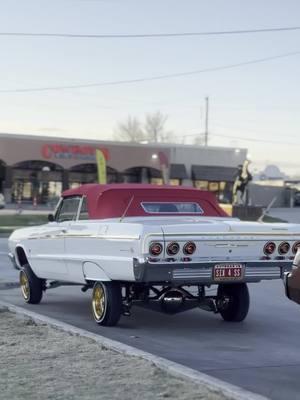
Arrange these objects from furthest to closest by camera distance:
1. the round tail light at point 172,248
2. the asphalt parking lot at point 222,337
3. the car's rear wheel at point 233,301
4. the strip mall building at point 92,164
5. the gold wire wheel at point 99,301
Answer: the strip mall building at point 92,164, the car's rear wheel at point 233,301, the gold wire wheel at point 99,301, the round tail light at point 172,248, the asphalt parking lot at point 222,337

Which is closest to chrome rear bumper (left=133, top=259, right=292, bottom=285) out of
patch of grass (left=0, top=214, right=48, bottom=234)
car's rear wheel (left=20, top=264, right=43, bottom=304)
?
car's rear wheel (left=20, top=264, right=43, bottom=304)

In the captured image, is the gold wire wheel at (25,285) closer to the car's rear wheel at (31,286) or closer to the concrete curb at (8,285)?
the car's rear wheel at (31,286)

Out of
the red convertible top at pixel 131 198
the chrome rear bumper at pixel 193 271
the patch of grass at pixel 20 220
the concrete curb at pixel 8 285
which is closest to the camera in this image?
the chrome rear bumper at pixel 193 271

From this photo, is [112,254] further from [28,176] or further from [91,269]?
[28,176]

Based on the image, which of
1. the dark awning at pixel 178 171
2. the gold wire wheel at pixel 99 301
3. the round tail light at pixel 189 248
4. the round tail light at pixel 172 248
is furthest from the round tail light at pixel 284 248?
the dark awning at pixel 178 171

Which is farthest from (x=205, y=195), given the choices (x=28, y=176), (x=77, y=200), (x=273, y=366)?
(x=28, y=176)

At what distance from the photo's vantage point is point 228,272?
8.66 m

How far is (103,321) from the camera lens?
360 inches

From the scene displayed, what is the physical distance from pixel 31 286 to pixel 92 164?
4966cm

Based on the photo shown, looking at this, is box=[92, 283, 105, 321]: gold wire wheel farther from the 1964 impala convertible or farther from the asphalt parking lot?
the asphalt parking lot

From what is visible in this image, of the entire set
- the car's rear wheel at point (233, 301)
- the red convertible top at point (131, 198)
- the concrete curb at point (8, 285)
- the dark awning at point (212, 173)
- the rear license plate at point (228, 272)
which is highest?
the dark awning at point (212, 173)

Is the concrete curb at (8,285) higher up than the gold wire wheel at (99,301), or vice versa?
the gold wire wheel at (99,301)

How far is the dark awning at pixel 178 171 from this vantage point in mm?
62406

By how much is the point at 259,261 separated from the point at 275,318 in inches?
67.6
